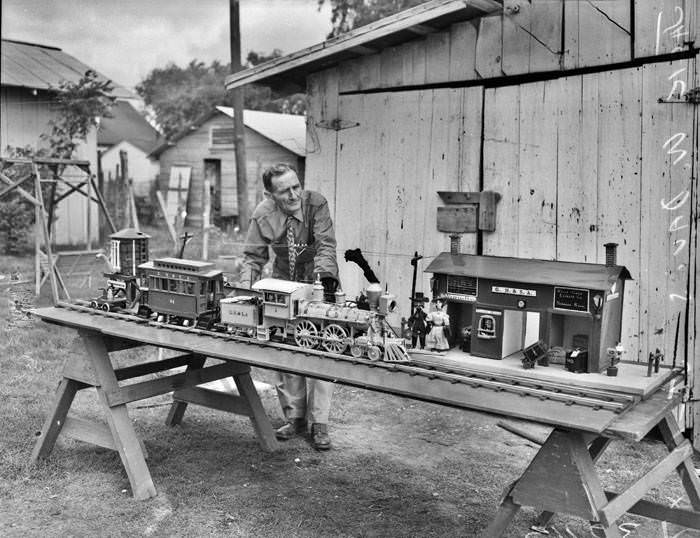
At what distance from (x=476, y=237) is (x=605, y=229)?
3.82ft

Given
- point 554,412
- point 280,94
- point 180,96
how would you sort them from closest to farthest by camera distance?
point 554,412, point 280,94, point 180,96

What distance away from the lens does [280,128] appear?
723 inches

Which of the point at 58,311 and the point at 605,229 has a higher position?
the point at 605,229

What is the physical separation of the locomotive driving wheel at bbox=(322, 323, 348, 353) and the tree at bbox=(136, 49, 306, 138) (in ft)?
68.3

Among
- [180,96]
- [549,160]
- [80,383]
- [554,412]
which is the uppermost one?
[180,96]

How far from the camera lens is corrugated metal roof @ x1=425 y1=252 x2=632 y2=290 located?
3.36 metres

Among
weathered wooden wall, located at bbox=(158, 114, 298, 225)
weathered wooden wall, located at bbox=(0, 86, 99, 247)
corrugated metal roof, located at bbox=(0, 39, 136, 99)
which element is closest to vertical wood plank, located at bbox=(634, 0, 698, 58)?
corrugated metal roof, located at bbox=(0, 39, 136, 99)

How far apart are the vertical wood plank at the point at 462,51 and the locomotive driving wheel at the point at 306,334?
3632 millimetres

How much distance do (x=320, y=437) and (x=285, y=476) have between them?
1.96 ft

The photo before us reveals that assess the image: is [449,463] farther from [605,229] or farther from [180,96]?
[180,96]

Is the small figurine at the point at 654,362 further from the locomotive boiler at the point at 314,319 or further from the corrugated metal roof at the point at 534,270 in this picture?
the locomotive boiler at the point at 314,319

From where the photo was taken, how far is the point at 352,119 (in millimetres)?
7348

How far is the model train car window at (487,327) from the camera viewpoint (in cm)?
355

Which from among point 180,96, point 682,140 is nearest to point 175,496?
point 682,140
